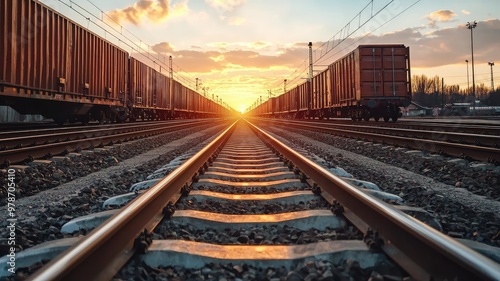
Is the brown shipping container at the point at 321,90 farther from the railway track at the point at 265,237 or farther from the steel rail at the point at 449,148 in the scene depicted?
the railway track at the point at 265,237

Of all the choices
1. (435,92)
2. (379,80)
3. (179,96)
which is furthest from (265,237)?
(435,92)

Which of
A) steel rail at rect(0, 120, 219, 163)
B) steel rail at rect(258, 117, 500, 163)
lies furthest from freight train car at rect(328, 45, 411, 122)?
steel rail at rect(0, 120, 219, 163)

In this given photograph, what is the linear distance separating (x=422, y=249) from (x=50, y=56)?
13984 millimetres

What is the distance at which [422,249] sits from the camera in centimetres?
221

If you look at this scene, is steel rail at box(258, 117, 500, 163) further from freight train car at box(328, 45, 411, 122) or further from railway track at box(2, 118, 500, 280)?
freight train car at box(328, 45, 411, 122)

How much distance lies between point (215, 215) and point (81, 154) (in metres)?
6.31

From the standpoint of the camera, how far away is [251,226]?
3242 mm

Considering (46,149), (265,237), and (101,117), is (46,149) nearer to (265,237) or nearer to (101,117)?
A: (265,237)

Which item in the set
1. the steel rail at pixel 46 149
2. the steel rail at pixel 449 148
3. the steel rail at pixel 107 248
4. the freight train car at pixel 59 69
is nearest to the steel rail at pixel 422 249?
the steel rail at pixel 107 248

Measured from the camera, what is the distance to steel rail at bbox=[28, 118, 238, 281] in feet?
6.14

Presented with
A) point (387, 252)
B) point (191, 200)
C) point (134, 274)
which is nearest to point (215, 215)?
point (191, 200)

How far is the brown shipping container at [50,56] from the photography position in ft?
36.9

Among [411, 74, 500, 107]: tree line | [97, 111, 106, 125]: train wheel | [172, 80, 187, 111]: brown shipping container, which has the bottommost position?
[97, 111, 106, 125]: train wheel

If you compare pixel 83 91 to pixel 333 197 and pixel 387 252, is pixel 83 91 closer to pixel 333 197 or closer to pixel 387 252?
pixel 333 197
